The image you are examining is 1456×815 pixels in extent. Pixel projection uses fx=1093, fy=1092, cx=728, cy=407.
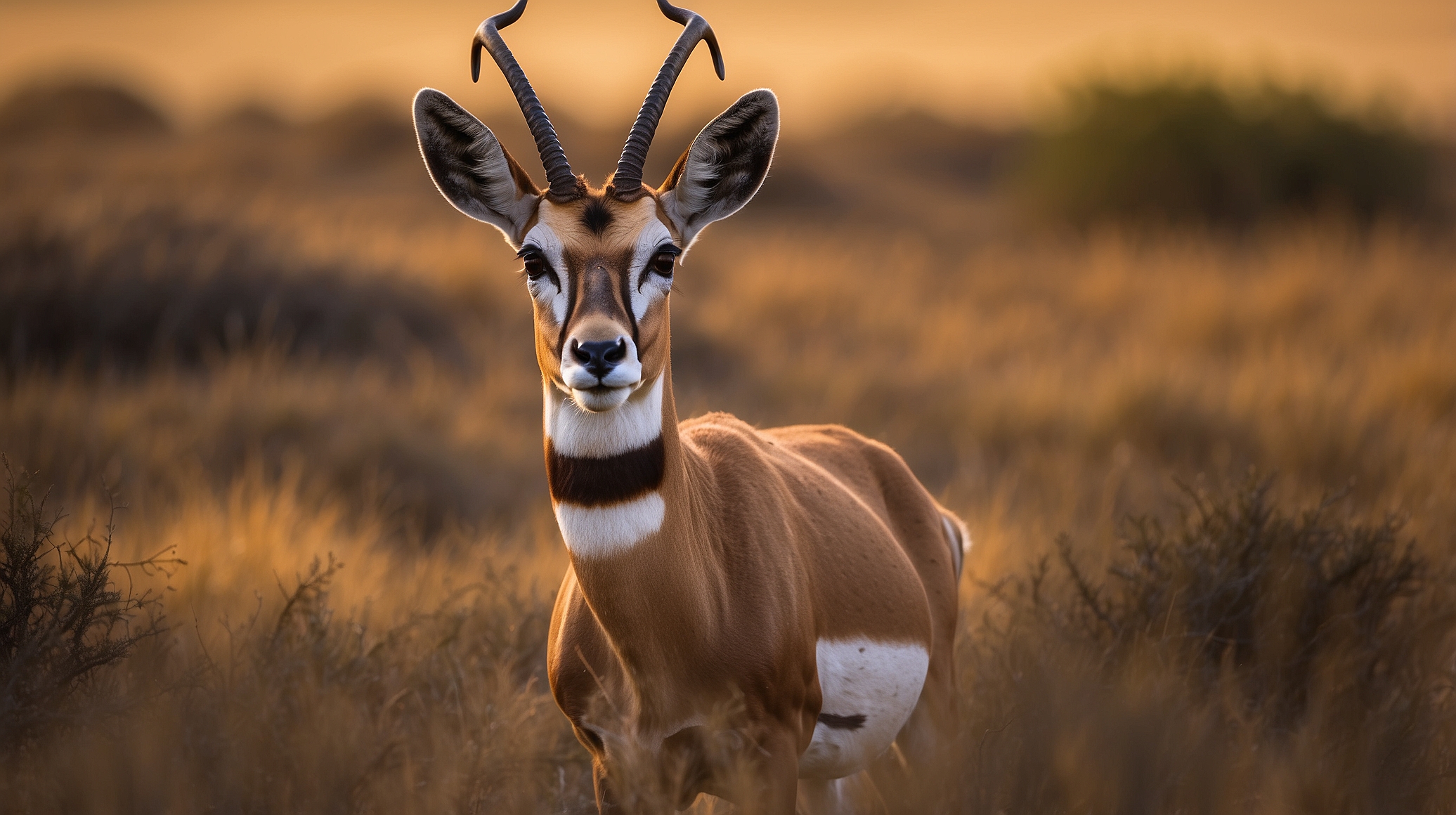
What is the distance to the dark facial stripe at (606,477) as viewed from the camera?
2877mm

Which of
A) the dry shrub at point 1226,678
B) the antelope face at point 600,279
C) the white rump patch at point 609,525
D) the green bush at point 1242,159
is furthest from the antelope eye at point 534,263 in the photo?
the green bush at point 1242,159

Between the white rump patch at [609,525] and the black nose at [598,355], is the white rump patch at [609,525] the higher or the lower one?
the lower one

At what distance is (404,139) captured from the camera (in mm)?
35500

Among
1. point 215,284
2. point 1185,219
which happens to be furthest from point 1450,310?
point 215,284

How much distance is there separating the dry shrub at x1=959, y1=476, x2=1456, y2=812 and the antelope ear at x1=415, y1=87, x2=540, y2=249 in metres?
2.28

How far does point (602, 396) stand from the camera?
2695 mm

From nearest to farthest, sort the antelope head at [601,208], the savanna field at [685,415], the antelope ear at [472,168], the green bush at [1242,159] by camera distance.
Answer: the antelope head at [601,208] → the antelope ear at [472,168] → the savanna field at [685,415] → the green bush at [1242,159]

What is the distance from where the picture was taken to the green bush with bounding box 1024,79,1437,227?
2073cm

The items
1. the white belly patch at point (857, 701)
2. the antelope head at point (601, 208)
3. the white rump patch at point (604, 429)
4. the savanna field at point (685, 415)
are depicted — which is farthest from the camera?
the savanna field at point (685, 415)

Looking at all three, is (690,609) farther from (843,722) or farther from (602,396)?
(843,722)

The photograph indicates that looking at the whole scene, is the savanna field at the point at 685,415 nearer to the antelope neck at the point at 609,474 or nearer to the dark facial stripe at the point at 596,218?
the dark facial stripe at the point at 596,218

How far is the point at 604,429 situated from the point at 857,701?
49.7 inches

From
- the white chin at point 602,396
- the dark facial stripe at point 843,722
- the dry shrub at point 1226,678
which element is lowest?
the dry shrub at point 1226,678

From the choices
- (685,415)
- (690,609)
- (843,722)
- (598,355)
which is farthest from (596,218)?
(685,415)
